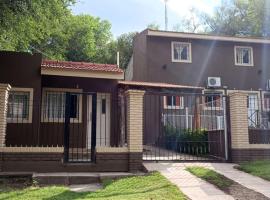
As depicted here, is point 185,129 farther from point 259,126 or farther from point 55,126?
point 55,126

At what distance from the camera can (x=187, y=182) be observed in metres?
8.95

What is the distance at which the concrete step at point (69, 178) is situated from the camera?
367 inches

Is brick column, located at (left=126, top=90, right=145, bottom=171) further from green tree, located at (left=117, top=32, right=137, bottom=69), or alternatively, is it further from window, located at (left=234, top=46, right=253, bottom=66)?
green tree, located at (left=117, top=32, right=137, bottom=69)

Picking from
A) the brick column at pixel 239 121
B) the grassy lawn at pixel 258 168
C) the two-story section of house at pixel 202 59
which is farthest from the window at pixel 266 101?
the grassy lawn at pixel 258 168

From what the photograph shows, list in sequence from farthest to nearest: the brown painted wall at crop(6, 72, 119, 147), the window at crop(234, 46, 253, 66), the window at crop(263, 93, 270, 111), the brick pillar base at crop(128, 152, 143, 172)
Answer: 1. the window at crop(234, 46, 253, 66)
2. the window at crop(263, 93, 270, 111)
3. the brown painted wall at crop(6, 72, 119, 147)
4. the brick pillar base at crop(128, 152, 143, 172)

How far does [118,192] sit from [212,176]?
263 cm

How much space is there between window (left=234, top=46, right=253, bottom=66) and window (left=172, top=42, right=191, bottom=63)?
306 cm

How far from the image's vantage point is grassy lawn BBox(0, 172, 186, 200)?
303 inches

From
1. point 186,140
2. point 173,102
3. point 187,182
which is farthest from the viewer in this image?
point 173,102

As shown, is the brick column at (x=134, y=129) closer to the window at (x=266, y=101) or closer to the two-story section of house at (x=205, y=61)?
the window at (x=266, y=101)

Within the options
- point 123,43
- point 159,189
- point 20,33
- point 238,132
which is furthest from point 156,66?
point 123,43

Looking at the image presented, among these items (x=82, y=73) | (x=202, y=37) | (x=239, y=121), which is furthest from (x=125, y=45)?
(x=239, y=121)

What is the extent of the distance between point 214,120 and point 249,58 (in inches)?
342

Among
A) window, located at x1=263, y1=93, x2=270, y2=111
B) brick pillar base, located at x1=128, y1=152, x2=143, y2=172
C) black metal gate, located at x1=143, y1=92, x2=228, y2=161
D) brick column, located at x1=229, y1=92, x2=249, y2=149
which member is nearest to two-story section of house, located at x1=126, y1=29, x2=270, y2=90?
black metal gate, located at x1=143, y1=92, x2=228, y2=161
